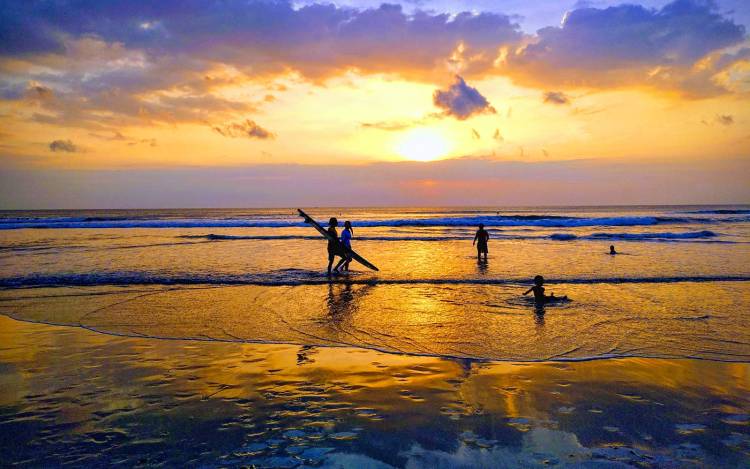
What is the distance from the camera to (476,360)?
6.76 m

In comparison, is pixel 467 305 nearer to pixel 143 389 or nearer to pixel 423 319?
pixel 423 319

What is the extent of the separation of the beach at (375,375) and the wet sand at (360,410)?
2cm

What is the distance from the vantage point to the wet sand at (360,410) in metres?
4.04

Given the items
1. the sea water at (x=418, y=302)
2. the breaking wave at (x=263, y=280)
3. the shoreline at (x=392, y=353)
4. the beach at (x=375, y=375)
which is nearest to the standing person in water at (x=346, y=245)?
the sea water at (x=418, y=302)

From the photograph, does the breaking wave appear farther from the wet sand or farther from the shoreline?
the wet sand

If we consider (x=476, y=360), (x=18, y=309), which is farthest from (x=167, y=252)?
(x=476, y=360)

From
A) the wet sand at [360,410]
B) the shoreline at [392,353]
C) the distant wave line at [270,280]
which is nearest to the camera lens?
the wet sand at [360,410]

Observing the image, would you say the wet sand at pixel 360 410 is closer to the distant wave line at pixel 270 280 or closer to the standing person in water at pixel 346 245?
the distant wave line at pixel 270 280

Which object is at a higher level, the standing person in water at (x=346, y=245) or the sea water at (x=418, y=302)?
the standing person in water at (x=346, y=245)

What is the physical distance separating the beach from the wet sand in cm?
2

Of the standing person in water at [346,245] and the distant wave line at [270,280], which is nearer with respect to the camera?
the distant wave line at [270,280]

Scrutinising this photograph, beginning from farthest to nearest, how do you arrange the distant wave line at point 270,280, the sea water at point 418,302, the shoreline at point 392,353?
the distant wave line at point 270,280 → the sea water at point 418,302 → the shoreline at point 392,353

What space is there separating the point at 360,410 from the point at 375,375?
117 centimetres

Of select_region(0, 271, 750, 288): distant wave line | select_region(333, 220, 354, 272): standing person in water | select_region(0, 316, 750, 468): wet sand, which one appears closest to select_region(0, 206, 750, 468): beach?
select_region(0, 316, 750, 468): wet sand
